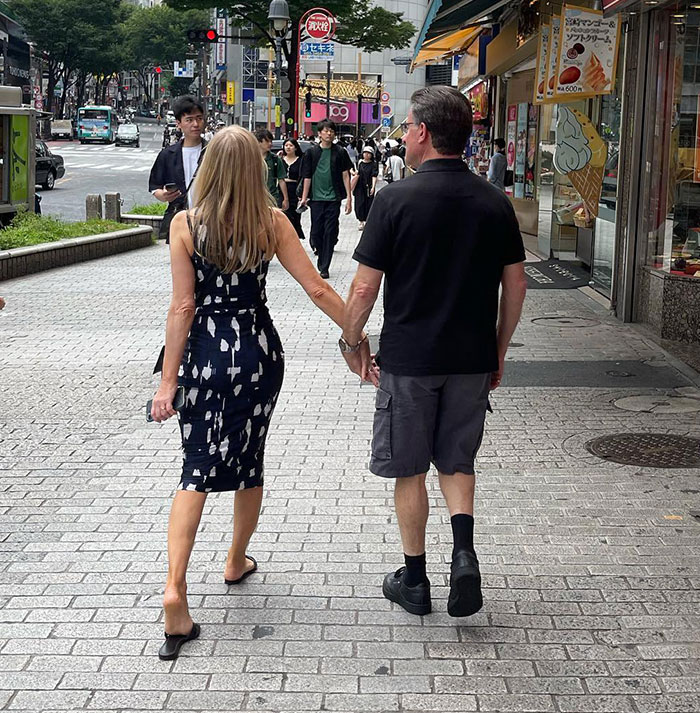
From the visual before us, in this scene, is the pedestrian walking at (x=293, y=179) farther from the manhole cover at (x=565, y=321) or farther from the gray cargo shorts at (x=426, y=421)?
the gray cargo shorts at (x=426, y=421)

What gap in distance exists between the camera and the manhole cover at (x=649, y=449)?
6.50 meters

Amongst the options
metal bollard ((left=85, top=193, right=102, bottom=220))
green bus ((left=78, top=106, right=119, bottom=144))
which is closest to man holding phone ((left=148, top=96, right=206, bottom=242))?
metal bollard ((left=85, top=193, right=102, bottom=220))

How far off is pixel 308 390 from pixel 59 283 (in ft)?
21.8

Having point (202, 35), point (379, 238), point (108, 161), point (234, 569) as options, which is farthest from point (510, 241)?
point (108, 161)

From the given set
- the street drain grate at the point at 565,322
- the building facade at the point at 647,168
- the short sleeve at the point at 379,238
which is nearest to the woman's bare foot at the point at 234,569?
the short sleeve at the point at 379,238

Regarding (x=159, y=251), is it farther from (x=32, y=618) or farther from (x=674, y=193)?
(x=32, y=618)

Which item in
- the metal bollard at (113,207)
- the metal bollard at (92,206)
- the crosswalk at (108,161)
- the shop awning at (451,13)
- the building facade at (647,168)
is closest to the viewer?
the building facade at (647,168)

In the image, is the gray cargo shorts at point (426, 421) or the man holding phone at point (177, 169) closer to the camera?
the gray cargo shorts at point (426, 421)

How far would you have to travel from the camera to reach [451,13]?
1313 centimetres

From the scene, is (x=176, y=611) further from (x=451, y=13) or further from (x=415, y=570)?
(x=451, y=13)

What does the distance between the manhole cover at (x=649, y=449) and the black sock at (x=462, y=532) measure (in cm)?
243

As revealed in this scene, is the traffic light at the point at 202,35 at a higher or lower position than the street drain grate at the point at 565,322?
higher

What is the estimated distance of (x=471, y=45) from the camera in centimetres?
2791

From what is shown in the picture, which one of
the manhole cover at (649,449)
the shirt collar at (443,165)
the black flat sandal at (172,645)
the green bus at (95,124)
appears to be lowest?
the black flat sandal at (172,645)
